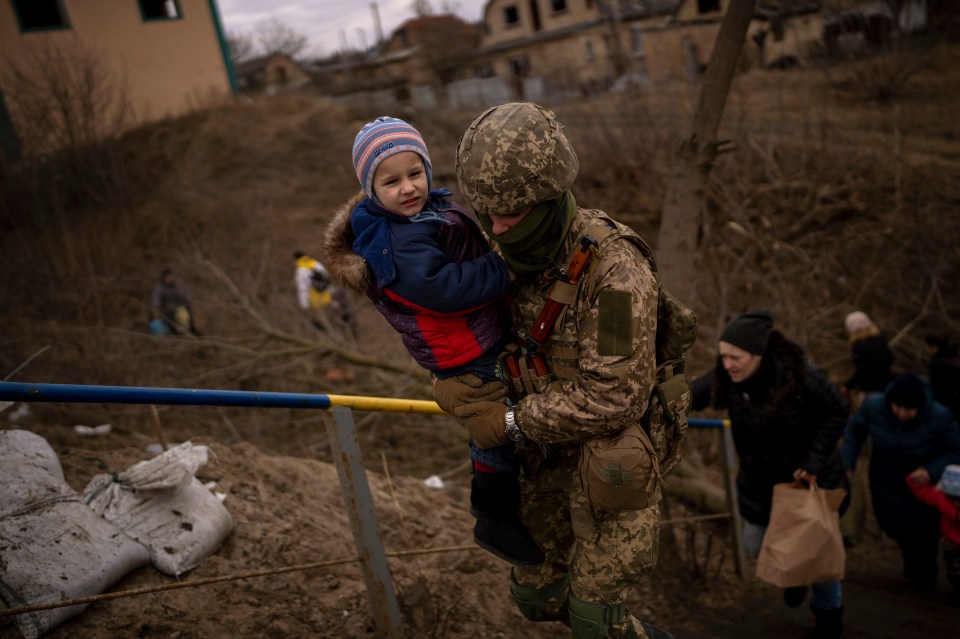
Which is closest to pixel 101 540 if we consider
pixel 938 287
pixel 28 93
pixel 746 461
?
pixel 746 461

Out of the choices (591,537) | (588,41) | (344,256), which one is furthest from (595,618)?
(588,41)

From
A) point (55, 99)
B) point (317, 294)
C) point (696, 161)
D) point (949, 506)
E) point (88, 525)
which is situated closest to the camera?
point (88, 525)

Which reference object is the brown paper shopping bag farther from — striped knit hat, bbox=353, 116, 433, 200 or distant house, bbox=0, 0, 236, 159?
distant house, bbox=0, 0, 236, 159

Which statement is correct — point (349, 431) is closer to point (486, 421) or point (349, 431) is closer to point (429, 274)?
point (486, 421)

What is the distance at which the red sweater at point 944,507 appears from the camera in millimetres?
3744

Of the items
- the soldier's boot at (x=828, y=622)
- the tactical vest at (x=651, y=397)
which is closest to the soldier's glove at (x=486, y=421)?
the tactical vest at (x=651, y=397)

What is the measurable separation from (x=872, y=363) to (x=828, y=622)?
300cm

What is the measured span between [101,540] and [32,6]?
20.9 m

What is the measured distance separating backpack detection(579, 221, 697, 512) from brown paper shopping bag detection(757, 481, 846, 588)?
136cm

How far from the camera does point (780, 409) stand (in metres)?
3.20

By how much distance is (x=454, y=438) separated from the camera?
6797mm

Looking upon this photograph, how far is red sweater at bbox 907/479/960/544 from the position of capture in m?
3.74

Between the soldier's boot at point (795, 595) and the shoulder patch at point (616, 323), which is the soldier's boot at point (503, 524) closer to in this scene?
the shoulder patch at point (616, 323)

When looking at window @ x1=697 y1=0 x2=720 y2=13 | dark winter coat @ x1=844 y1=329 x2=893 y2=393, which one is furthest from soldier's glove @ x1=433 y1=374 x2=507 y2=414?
window @ x1=697 y1=0 x2=720 y2=13
